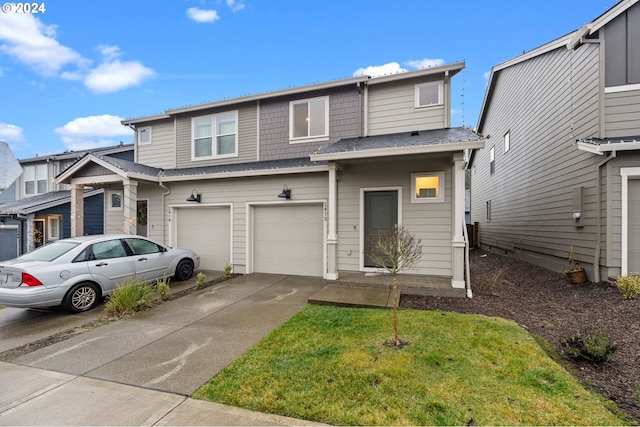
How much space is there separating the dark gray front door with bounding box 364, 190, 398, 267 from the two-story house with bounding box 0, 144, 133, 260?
11.7 meters

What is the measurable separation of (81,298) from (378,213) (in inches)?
251

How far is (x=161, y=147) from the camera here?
10.8 meters

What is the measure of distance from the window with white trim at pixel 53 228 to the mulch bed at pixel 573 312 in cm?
1591

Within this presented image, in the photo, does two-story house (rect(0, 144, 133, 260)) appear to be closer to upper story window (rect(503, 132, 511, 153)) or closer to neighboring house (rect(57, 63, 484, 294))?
neighboring house (rect(57, 63, 484, 294))

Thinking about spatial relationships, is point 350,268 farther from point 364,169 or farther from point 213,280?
point 213,280

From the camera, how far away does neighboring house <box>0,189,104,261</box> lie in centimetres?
1276

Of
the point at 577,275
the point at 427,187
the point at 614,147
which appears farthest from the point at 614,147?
the point at 427,187

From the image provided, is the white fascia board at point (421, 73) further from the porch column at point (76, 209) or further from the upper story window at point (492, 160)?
the porch column at point (76, 209)

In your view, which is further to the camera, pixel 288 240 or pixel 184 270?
pixel 288 240

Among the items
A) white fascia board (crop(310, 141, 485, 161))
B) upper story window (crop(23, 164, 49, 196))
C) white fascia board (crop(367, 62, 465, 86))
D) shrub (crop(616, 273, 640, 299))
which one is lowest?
shrub (crop(616, 273, 640, 299))

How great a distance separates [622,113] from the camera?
6238 millimetres

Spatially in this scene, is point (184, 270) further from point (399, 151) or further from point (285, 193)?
point (399, 151)

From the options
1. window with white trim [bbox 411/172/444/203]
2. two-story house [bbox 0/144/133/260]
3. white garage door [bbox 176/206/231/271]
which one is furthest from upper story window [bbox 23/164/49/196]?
window with white trim [bbox 411/172/444/203]

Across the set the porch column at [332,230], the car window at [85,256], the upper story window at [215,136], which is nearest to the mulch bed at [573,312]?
the porch column at [332,230]
